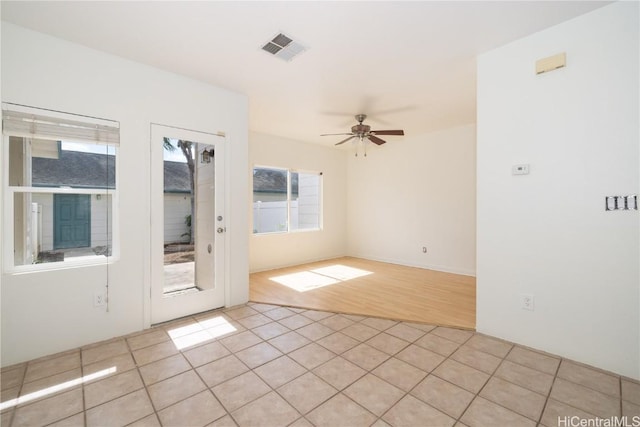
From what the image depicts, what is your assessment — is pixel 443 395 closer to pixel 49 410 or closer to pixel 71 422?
pixel 71 422

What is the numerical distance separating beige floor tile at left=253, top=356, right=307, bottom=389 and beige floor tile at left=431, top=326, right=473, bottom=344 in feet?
4.74

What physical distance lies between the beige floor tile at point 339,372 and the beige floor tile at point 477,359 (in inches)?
33.5

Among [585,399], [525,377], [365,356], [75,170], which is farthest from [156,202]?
[585,399]

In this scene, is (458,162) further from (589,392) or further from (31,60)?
(31,60)

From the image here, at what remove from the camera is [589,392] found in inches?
73.0

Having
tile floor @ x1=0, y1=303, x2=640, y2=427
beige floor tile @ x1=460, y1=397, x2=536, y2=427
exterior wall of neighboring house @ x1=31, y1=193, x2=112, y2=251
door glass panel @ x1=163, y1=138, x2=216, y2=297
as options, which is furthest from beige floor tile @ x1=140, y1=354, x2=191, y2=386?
beige floor tile @ x1=460, y1=397, x2=536, y2=427

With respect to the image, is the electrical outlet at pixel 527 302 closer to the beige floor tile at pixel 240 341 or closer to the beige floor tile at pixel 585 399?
the beige floor tile at pixel 585 399

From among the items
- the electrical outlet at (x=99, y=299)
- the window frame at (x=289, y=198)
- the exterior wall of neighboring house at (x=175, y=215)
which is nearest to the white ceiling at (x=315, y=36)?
the exterior wall of neighboring house at (x=175, y=215)

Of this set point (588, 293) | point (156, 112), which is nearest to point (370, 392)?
point (588, 293)

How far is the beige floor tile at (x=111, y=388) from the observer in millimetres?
1812

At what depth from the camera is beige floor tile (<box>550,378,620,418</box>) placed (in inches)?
66.4

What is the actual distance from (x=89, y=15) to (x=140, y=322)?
2700 mm

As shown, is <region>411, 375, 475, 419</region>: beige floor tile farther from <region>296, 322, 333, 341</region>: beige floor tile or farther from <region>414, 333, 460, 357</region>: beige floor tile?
<region>296, 322, 333, 341</region>: beige floor tile

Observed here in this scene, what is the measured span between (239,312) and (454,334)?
7.70 feet
